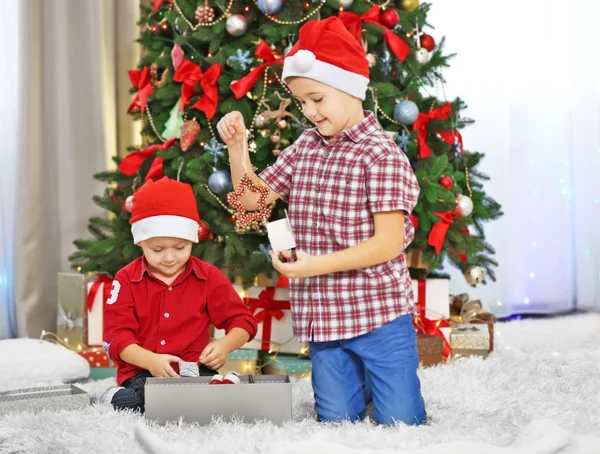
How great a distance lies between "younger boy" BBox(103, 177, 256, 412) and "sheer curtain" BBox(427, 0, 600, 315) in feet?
5.76

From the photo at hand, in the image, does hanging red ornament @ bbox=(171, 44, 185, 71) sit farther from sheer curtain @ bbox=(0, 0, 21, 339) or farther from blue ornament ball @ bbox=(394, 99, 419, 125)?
sheer curtain @ bbox=(0, 0, 21, 339)

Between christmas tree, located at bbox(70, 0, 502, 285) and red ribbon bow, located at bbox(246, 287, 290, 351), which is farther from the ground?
christmas tree, located at bbox(70, 0, 502, 285)

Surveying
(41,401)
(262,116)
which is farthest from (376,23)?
(41,401)

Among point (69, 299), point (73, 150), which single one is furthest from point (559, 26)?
point (69, 299)

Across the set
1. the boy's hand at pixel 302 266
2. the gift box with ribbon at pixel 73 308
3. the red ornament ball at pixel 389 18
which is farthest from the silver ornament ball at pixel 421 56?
the gift box with ribbon at pixel 73 308

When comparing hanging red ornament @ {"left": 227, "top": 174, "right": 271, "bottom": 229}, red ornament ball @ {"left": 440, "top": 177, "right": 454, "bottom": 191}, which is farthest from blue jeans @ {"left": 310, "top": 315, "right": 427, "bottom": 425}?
red ornament ball @ {"left": 440, "top": 177, "right": 454, "bottom": 191}

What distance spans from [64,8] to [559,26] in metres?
2.14

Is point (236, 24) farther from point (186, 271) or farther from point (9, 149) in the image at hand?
point (9, 149)

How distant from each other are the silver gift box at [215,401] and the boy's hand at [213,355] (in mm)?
198

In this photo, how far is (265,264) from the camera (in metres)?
2.16

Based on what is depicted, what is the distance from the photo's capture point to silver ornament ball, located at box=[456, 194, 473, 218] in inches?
89.7

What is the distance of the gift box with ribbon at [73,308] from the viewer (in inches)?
97.8

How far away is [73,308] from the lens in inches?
99.0

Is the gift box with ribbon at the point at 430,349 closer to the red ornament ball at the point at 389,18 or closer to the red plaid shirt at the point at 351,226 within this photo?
the red plaid shirt at the point at 351,226
